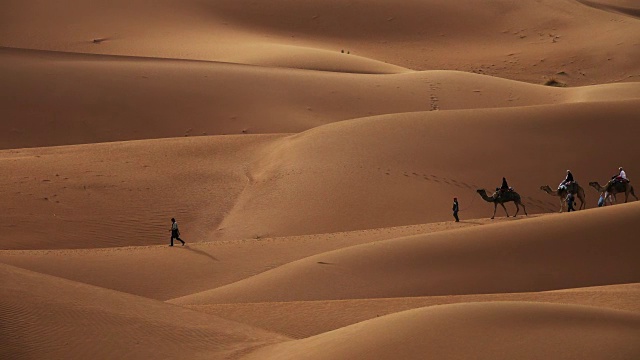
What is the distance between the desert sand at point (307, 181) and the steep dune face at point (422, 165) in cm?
8

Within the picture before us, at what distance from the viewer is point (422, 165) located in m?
30.1

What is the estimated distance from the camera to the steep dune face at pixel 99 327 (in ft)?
44.1

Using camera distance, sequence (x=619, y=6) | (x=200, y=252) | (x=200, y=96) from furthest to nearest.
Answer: (x=619, y=6)
(x=200, y=96)
(x=200, y=252)

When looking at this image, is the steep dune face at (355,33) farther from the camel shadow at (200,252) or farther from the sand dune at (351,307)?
the sand dune at (351,307)

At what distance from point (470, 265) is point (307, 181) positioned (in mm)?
10218

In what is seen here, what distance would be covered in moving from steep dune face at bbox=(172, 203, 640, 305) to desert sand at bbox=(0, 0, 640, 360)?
0.17 feet

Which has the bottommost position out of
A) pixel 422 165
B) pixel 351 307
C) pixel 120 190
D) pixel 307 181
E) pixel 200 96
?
pixel 351 307

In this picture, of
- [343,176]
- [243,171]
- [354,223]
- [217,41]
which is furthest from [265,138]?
[217,41]

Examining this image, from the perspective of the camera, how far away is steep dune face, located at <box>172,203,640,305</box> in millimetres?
18984

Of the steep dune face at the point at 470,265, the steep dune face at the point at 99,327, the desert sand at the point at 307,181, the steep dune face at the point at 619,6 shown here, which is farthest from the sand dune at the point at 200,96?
the steep dune face at the point at 619,6

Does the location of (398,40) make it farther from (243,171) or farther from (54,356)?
(54,356)

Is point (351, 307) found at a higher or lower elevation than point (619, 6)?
lower

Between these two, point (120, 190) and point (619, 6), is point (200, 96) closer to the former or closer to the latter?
point (120, 190)

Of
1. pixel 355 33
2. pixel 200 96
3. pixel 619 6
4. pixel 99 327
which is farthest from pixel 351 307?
pixel 619 6
